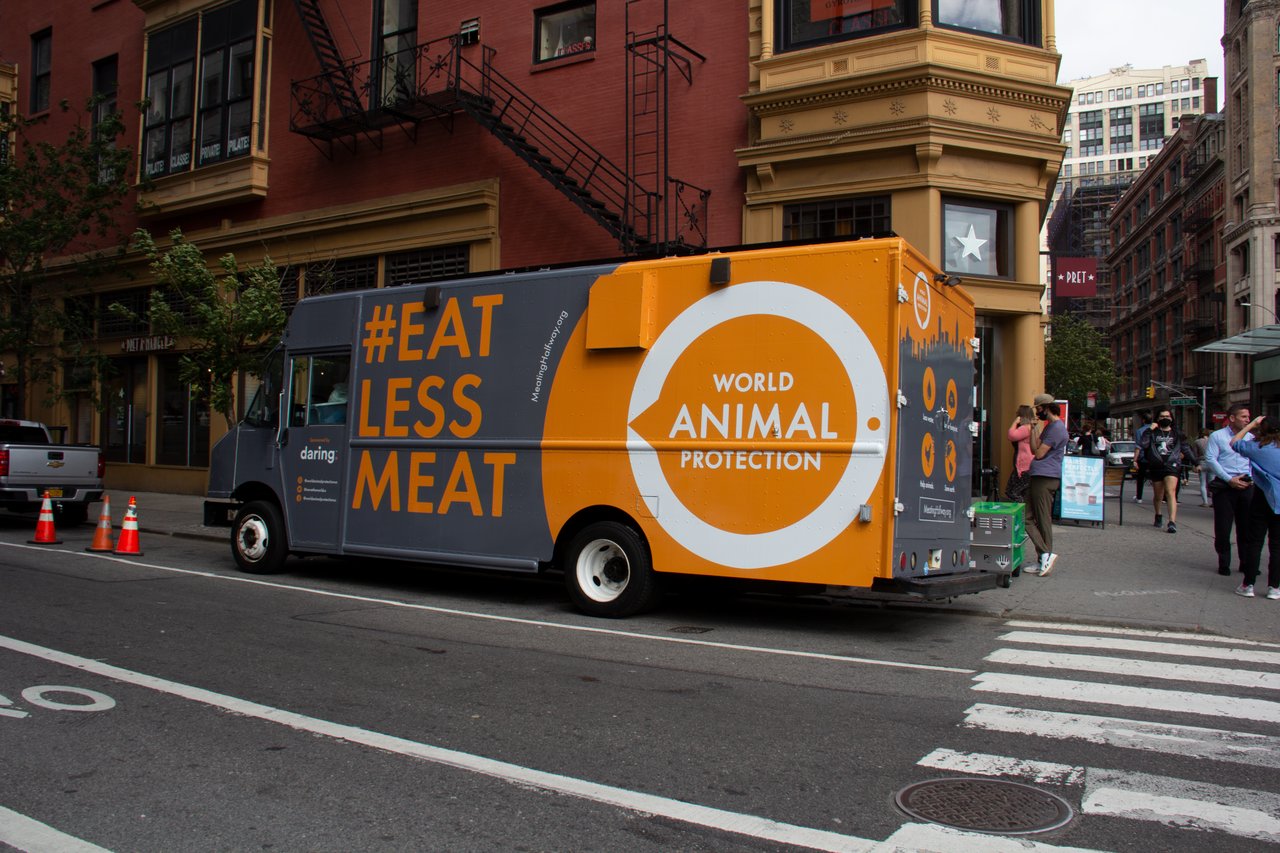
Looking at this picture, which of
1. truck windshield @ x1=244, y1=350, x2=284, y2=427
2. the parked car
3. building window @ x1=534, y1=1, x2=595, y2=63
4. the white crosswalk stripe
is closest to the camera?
the white crosswalk stripe

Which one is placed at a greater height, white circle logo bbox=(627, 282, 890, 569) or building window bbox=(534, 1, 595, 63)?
building window bbox=(534, 1, 595, 63)

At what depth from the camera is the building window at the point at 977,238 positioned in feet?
48.0

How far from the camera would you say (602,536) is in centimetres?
877

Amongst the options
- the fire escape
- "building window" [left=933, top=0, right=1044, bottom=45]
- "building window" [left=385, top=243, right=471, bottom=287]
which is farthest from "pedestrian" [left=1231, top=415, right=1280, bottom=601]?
"building window" [left=385, top=243, right=471, bottom=287]

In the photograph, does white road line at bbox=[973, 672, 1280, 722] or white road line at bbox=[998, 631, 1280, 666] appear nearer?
white road line at bbox=[973, 672, 1280, 722]

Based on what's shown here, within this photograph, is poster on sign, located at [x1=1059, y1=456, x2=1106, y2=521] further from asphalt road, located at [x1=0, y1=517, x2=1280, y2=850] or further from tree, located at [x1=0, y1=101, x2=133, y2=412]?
tree, located at [x1=0, y1=101, x2=133, y2=412]

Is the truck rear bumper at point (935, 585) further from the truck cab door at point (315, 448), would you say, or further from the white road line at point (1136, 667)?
the truck cab door at point (315, 448)

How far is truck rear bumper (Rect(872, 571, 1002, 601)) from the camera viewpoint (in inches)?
301

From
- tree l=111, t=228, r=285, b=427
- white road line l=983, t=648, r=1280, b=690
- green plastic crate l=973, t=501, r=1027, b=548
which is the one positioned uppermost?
tree l=111, t=228, r=285, b=427

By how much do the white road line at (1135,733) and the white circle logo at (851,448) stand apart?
87.6 inches

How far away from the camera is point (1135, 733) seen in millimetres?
5293

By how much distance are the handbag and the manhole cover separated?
7.91m

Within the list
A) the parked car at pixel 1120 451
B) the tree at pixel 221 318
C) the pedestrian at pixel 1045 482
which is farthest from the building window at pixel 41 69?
the parked car at pixel 1120 451

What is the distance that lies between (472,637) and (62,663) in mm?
2856
